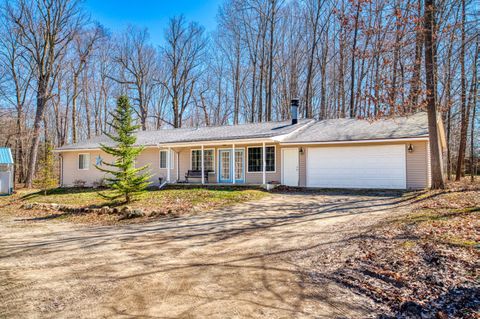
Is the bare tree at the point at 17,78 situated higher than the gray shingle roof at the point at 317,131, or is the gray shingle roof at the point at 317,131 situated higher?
the bare tree at the point at 17,78

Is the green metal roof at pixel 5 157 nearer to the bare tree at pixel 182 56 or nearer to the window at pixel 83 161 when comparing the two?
the window at pixel 83 161

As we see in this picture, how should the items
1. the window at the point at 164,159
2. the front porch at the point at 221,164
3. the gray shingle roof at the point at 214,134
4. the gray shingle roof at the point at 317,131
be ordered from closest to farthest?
the gray shingle roof at the point at 317,131
the front porch at the point at 221,164
the gray shingle roof at the point at 214,134
the window at the point at 164,159

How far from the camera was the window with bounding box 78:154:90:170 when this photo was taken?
2086 cm

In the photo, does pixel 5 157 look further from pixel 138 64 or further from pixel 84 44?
pixel 138 64

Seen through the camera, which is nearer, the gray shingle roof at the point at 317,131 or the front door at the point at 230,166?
the gray shingle roof at the point at 317,131

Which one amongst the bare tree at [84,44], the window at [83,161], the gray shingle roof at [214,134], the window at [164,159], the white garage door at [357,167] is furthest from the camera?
the bare tree at [84,44]

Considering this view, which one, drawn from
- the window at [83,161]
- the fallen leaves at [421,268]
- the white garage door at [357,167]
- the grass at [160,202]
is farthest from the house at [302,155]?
the fallen leaves at [421,268]

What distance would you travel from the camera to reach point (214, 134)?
18.8 m

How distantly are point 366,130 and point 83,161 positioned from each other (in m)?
17.4

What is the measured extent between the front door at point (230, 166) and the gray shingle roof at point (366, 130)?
2.86m

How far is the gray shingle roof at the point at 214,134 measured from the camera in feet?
55.2

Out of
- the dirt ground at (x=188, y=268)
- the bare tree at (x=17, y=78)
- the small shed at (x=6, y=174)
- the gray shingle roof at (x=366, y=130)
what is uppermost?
the bare tree at (x=17, y=78)

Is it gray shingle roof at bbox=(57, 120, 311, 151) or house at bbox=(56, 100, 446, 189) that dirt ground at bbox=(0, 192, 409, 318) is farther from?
gray shingle roof at bbox=(57, 120, 311, 151)

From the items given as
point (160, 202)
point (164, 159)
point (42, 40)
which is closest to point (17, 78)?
point (42, 40)
